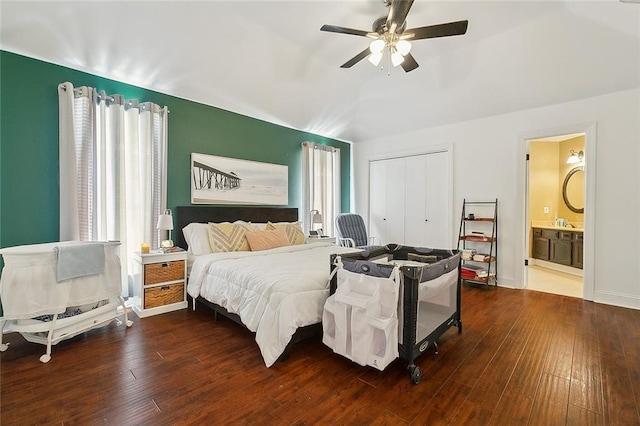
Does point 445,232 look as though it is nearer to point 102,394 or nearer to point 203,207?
point 203,207

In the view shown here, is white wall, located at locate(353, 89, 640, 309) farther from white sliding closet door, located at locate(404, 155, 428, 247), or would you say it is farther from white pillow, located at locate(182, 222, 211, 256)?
white pillow, located at locate(182, 222, 211, 256)

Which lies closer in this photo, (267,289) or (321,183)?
(267,289)

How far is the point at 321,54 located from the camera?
3.26 meters

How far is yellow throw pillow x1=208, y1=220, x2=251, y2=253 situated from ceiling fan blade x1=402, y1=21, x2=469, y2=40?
274 cm

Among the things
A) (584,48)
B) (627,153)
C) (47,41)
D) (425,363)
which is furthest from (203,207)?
(627,153)

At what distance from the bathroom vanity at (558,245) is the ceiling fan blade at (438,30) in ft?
15.8

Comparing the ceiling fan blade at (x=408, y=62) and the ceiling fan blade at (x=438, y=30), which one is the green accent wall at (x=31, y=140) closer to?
the ceiling fan blade at (x=408, y=62)

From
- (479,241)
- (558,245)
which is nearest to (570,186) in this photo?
(558,245)

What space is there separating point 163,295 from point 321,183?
328cm

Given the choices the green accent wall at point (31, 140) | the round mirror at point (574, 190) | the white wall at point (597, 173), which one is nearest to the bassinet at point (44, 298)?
the green accent wall at point (31, 140)

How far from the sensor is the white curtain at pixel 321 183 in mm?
5113

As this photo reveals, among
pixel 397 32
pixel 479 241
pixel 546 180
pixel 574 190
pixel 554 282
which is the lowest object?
pixel 554 282

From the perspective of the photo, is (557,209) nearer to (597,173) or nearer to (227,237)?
(597,173)

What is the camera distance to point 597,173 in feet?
11.8
